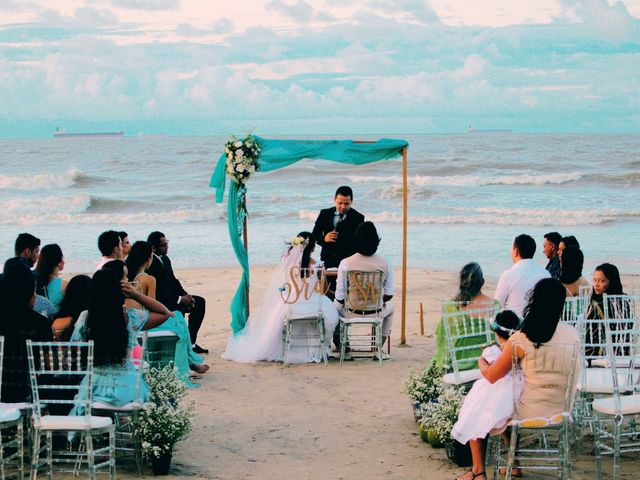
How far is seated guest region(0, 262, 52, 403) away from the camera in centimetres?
608

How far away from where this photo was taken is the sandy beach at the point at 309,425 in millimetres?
6445

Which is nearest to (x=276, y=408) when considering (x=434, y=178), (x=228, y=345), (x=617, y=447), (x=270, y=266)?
(x=228, y=345)

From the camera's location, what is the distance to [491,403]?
5.80 meters

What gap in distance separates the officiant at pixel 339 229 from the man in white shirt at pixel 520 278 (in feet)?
9.00

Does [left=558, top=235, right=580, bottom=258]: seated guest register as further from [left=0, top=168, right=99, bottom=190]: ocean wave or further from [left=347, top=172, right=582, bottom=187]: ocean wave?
[left=0, top=168, right=99, bottom=190]: ocean wave

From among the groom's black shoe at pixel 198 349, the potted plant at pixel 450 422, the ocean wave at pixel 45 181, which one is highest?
the ocean wave at pixel 45 181

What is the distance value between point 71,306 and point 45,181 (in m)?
36.1

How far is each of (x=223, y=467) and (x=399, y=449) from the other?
1291 mm

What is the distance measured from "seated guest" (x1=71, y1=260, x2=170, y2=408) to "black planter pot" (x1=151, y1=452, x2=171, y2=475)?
0.40m

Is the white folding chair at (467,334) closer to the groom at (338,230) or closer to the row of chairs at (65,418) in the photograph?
the row of chairs at (65,418)

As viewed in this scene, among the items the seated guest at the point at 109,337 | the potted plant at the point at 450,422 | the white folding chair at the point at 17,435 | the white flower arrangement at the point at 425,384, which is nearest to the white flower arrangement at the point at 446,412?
the potted plant at the point at 450,422

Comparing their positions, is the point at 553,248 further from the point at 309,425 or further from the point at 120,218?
the point at 120,218

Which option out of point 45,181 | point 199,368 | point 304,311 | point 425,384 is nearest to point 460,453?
point 425,384

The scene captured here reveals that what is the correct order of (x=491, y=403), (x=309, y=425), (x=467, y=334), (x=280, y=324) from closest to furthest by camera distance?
(x=491, y=403) → (x=467, y=334) → (x=309, y=425) → (x=280, y=324)
